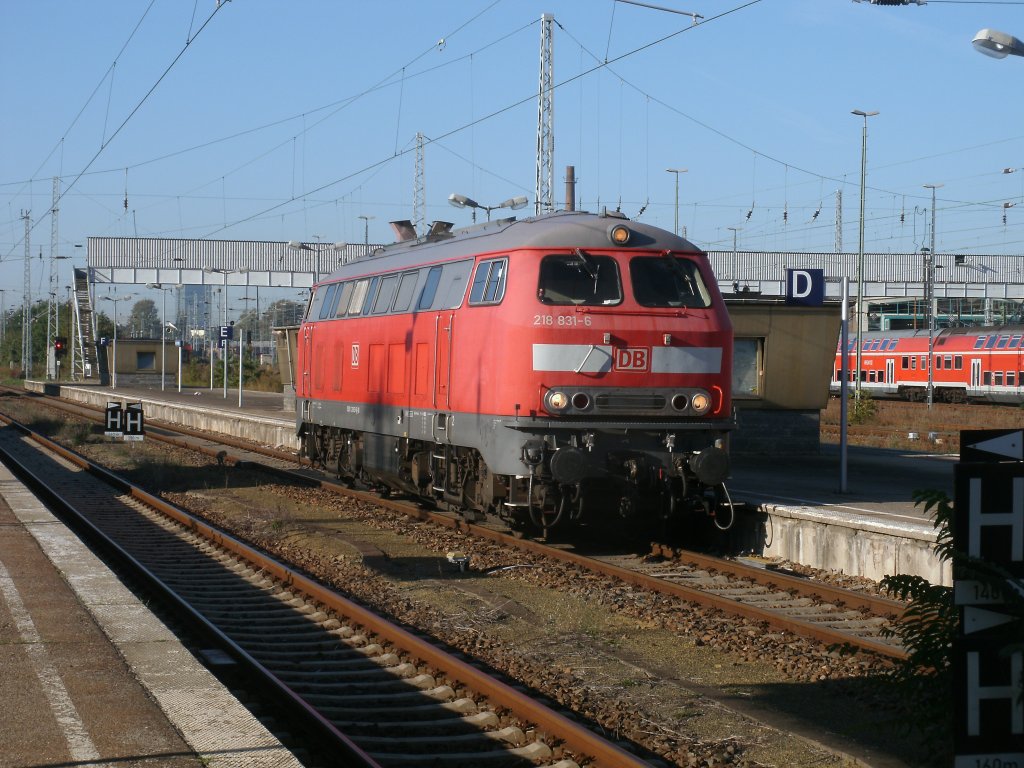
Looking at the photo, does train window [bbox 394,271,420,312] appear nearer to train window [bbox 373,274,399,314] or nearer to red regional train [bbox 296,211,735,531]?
train window [bbox 373,274,399,314]

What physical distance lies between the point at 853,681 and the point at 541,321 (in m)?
5.61

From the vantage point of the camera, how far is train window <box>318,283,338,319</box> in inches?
778

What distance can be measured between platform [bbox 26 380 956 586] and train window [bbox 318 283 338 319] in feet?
22.8

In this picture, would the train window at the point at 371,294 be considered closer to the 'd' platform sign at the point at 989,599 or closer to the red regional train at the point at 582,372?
the red regional train at the point at 582,372

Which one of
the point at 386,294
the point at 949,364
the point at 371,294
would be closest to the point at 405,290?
the point at 386,294

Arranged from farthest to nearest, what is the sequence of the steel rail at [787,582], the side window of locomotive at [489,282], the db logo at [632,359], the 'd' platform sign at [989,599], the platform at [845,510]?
the side window of locomotive at [489,282], the db logo at [632,359], the platform at [845,510], the steel rail at [787,582], the 'd' platform sign at [989,599]

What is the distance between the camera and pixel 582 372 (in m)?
12.7

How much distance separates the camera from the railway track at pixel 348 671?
6.65 metres

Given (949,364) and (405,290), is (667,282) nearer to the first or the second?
(405,290)

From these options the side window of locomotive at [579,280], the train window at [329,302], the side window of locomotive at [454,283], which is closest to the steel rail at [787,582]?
the side window of locomotive at [579,280]

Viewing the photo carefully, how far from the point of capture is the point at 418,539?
15227 mm

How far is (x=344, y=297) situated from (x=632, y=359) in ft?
24.3

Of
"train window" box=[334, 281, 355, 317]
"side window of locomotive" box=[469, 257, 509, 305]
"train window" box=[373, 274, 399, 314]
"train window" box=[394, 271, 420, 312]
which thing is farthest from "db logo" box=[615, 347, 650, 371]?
"train window" box=[334, 281, 355, 317]

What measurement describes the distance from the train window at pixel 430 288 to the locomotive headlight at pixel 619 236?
8.67ft
